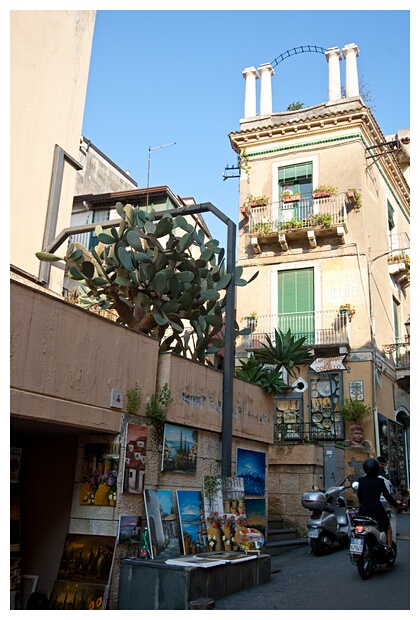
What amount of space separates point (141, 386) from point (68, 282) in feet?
27.3

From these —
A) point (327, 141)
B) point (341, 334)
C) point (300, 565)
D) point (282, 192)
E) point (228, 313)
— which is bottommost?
point (300, 565)

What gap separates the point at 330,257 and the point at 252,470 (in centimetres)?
1155

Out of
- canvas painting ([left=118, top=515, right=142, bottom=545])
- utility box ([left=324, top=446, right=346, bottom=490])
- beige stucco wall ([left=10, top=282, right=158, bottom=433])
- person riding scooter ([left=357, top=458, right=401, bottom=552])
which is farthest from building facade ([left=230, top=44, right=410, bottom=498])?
beige stucco wall ([left=10, top=282, right=158, bottom=433])

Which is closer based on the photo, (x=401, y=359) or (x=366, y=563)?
(x=366, y=563)

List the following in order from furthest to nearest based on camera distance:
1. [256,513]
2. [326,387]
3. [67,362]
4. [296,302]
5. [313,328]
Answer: [296,302] → [313,328] → [326,387] → [256,513] → [67,362]

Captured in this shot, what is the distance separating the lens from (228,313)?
33.2 ft

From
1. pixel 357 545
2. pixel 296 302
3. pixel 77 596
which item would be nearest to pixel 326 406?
pixel 296 302

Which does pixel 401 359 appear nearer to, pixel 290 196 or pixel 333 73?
pixel 290 196

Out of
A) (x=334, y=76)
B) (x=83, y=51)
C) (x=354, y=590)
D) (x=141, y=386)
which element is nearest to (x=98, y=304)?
(x=141, y=386)

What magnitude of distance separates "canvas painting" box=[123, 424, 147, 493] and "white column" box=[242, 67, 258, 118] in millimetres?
18445

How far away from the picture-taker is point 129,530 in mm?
7129

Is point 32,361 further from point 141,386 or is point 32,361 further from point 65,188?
point 65,188

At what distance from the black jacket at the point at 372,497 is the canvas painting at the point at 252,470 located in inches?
94.6

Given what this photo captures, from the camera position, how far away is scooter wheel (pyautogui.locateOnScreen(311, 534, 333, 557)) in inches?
420
